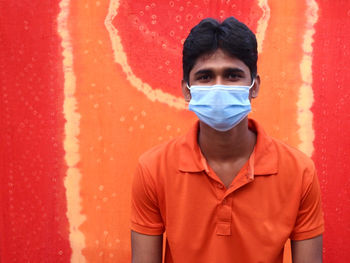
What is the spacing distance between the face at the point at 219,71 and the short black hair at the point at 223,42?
16mm

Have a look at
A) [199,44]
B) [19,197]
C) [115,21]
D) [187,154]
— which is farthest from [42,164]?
[199,44]

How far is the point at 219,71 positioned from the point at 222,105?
0.11 meters

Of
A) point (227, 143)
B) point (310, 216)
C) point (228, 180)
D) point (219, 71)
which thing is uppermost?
point (219, 71)

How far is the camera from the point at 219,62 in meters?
1.30

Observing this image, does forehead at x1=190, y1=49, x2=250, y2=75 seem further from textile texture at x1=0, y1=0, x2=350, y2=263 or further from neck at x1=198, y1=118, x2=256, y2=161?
textile texture at x1=0, y1=0, x2=350, y2=263

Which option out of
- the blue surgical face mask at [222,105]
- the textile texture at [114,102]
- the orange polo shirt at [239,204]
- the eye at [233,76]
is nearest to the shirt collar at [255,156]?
the orange polo shirt at [239,204]

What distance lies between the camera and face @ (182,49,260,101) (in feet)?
4.27

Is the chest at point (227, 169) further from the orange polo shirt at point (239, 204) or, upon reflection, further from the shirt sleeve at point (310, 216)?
the shirt sleeve at point (310, 216)

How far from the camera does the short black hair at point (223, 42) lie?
1.31 metres

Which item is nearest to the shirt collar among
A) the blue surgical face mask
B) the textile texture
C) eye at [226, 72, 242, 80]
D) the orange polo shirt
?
the orange polo shirt

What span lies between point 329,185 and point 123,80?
1147mm

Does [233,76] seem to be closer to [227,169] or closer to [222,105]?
[222,105]

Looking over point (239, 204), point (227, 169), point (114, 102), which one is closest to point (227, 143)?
point (227, 169)

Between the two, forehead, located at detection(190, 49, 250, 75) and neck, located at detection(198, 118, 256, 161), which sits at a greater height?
forehead, located at detection(190, 49, 250, 75)
